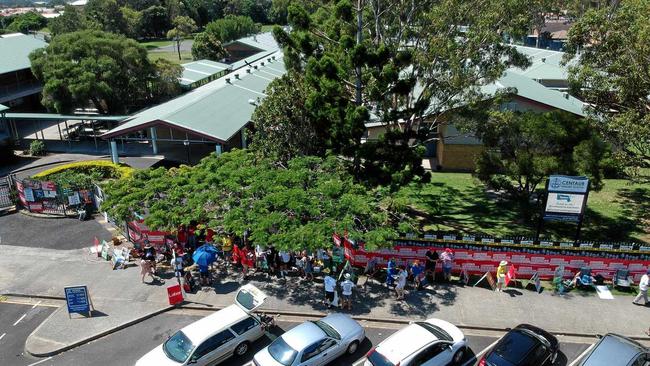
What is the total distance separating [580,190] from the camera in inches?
744

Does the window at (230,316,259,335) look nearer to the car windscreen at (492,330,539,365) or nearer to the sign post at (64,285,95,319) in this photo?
the sign post at (64,285,95,319)

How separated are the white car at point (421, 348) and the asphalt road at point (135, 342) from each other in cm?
81

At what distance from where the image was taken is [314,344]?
46.5ft

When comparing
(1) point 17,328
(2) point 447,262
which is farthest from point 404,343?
(1) point 17,328

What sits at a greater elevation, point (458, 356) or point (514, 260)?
point (514, 260)

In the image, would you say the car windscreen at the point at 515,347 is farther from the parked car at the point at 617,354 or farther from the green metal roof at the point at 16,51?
the green metal roof at the point at 16,51

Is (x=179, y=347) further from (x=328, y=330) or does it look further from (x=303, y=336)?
(x=328, y=330)

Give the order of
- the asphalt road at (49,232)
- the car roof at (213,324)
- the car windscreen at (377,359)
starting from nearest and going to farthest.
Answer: the car windscreen at (377,359) < the car roof at (213,324) < the asphalt road at (49,232)

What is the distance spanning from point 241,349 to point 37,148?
30.6 metres

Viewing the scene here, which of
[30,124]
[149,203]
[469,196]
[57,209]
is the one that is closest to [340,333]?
[149,203]

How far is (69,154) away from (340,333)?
31.4 metres

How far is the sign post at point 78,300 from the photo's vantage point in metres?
17.0

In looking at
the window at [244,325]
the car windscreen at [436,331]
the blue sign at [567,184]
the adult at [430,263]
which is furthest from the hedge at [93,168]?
the blue sign at [567,184]

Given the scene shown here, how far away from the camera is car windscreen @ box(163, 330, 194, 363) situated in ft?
46.3
